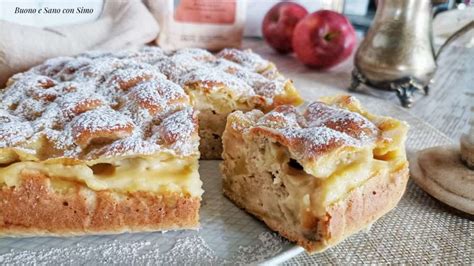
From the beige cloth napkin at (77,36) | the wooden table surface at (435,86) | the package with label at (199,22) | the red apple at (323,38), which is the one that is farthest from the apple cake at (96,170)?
the red apple at (323,38)

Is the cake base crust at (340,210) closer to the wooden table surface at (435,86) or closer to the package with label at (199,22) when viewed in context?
the wooden table surface at (435,86)

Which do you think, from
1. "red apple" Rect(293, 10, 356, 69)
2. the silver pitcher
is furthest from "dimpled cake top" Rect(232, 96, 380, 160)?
"red apple" Rect(293, 10, 356, 69)

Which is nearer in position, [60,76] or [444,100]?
[60,76]

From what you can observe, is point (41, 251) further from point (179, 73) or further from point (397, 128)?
point (397, 128)

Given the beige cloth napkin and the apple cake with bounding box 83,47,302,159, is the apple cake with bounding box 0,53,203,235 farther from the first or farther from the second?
the beige cloth napkin

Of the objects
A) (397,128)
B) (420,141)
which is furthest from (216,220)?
(420,141)

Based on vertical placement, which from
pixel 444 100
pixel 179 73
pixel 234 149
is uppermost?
pixel 179 73
